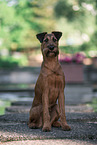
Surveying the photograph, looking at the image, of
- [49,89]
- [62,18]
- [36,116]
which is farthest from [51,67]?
[62,18]

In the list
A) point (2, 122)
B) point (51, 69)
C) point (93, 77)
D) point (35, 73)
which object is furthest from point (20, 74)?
point (51, 69)

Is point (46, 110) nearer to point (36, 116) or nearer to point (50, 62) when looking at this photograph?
point (36, 116)

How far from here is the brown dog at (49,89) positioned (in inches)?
165

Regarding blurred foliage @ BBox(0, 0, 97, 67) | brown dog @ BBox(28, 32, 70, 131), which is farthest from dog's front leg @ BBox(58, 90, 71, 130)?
blurred foliage @ BBox(0, 0, 97, 67)

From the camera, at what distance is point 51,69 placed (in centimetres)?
427

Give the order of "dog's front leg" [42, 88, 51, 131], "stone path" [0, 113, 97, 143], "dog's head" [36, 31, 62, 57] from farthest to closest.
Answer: "dog's front leg" [42, 88, 51, 131] < "dog's head" [36, 31, 62, 57] < "stone path" [0, 113, 97, 143]

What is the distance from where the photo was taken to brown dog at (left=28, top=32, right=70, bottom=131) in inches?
165

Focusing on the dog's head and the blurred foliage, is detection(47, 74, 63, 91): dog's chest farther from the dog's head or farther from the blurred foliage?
the blurred foliage

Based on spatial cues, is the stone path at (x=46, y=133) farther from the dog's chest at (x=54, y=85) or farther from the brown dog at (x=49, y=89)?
the dog's chest at (x=54, y=85)

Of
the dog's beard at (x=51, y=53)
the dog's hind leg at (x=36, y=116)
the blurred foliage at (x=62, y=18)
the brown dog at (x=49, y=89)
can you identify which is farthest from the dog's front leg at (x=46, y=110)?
the blurred foliage at (x=62, y=18)

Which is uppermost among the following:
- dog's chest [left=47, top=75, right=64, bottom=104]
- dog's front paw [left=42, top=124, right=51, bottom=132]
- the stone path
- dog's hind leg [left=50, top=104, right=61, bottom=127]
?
dog's chest [left=47, top=75, right=64, bottom=104]

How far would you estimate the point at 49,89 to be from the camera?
4.28 meters

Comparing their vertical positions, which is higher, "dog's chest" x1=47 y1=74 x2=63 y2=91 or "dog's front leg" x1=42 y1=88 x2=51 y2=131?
"dog's chest" x1=47 y1=74 x2=63 y2=91

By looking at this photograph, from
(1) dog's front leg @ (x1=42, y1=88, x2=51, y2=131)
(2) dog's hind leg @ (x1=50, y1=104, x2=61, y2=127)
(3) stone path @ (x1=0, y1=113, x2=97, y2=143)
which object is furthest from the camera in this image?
(2) dog's hind leg @ (x1=50, y1=104, x2=61, y2=127)
